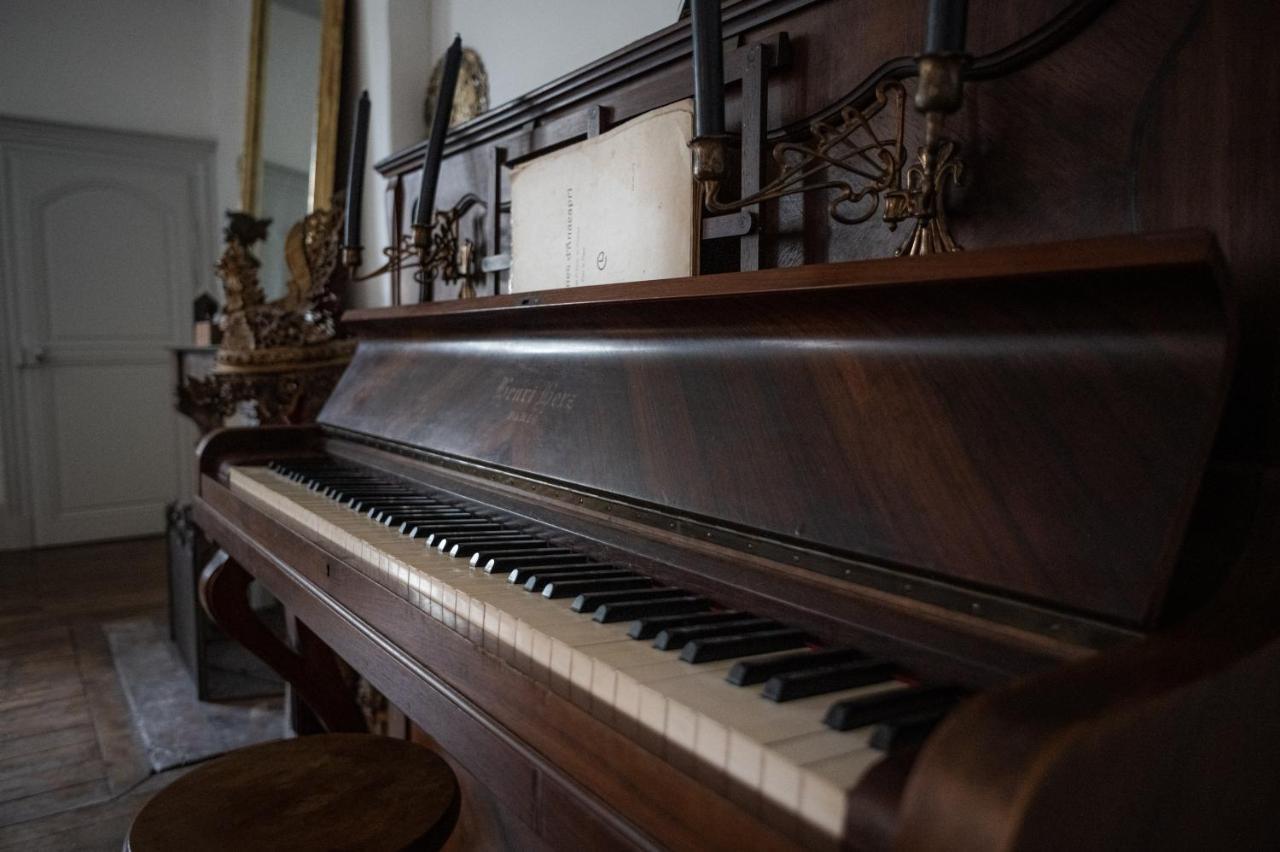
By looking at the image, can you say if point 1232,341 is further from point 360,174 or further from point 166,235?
point 166,235

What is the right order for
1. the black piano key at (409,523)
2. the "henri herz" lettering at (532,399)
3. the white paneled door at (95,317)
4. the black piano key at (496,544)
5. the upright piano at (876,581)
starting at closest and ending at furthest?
the upright piano at (876,581)
the black piano key at (496,544)
the black piano key at (409,523)
the "henri herz" lettering at (532,399)
the white paneled door at (95,317)

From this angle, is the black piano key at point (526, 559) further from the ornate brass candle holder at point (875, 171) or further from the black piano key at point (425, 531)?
the ornate brass candle holder at point (875, 171)

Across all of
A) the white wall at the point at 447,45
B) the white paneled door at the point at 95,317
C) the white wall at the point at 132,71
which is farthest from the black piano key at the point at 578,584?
the white paneled door at the point at 95,317

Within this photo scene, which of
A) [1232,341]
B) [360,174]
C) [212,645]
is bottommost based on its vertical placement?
[212,645]

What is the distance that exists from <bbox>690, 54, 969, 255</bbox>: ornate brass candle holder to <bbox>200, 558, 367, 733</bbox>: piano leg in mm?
1501

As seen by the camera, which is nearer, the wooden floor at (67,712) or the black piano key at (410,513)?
the black piano key at (410,513)

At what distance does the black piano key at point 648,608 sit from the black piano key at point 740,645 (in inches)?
4.4

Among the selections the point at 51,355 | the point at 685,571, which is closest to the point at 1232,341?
the point at 685,571


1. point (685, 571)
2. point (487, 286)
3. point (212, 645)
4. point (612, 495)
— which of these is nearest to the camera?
point (685, 571)

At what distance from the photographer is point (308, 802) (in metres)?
1.08

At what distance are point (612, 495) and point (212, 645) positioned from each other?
2.90 m

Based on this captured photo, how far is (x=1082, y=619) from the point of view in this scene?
0.65 meters

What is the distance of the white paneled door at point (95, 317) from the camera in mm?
5051

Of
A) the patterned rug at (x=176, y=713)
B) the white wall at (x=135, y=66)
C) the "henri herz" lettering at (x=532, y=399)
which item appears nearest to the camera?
the "henri herz" lettering at (x=532, y=399)
